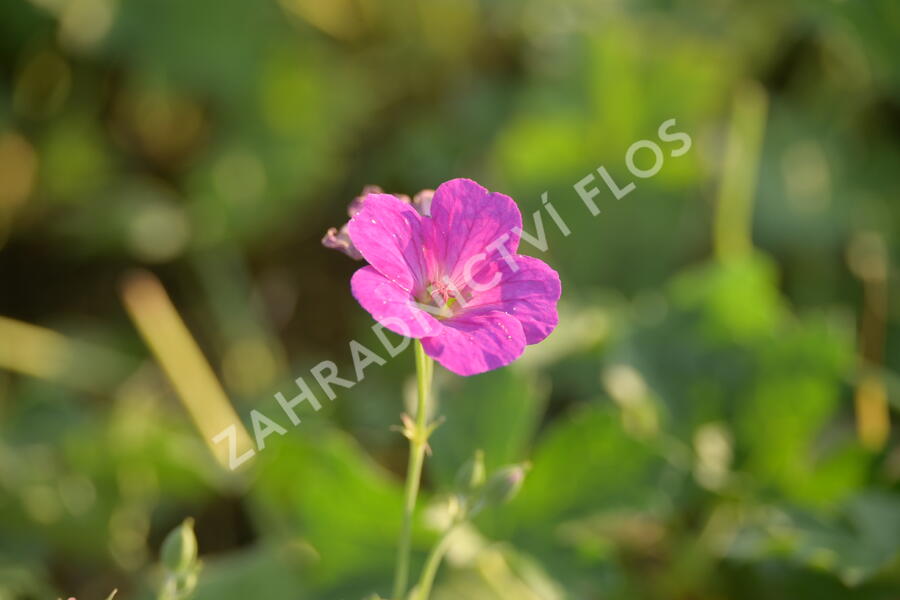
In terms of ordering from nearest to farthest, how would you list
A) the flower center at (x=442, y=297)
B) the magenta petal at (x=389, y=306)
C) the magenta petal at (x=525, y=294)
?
the magenta petal at (x=389, y=306)
the magenta petal at (x=525, y=294)
the flower center at (x=442, y=297)

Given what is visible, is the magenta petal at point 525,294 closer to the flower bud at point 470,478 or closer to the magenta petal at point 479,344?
the magenta petal at point 479,344

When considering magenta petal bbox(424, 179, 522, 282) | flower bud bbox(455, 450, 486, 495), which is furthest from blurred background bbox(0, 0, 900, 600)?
magenta petal bbox(424, 179, 522, 282)

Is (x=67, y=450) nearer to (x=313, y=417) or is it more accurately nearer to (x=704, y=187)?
(x=313, y=417)

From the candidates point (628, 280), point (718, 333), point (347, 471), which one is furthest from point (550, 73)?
point (347, 471)

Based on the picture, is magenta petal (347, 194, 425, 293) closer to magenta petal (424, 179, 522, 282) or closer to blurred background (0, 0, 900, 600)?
magenta petal (424, 179, 522, 282)

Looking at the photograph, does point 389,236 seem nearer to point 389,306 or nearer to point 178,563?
point 389,306

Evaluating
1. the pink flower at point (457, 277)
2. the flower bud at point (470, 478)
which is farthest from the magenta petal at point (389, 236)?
the flower bud at point (470, 478)

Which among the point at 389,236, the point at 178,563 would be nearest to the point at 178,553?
the point at 178,563

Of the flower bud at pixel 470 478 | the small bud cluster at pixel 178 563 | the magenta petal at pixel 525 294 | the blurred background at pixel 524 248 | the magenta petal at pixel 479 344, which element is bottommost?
the blurred background at pixel 524 248
